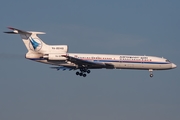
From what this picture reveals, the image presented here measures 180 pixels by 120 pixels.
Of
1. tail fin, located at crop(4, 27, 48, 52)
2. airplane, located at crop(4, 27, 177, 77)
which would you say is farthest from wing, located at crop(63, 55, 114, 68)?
tail fin, located at crop(4, 27, 48, 52)

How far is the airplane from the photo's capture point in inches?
3351

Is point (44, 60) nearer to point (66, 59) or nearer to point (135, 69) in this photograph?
point (66, 59)

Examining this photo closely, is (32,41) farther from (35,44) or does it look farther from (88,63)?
(88,63)

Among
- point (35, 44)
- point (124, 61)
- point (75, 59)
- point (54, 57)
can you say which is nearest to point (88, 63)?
point (75, 59)

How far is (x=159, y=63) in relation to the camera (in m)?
88.5

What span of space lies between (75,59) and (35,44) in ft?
20.5

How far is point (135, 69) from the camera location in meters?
87.9

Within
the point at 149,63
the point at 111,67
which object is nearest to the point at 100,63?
the point at 111,67

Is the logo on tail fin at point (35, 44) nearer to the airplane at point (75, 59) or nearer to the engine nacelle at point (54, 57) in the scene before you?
the airplane at point (75, 59)

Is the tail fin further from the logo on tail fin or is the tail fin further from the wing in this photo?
the wing

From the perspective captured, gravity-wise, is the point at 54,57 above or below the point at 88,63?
above

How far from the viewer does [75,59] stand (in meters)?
84.1

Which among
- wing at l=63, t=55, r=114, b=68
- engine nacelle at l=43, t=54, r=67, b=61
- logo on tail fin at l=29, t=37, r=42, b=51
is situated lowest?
wing at l=63, t=55, r=114, b=68

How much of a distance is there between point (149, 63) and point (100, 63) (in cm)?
709
